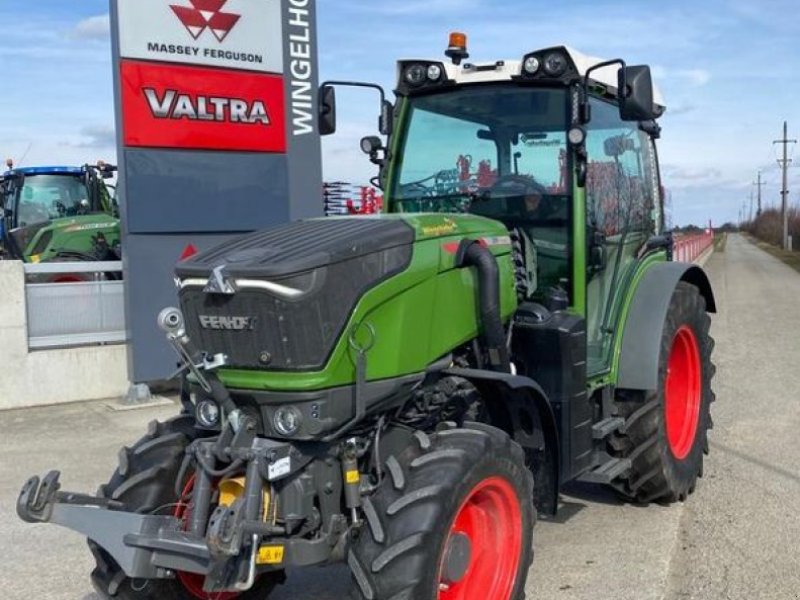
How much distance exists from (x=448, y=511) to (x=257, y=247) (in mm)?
1246

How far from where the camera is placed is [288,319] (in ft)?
10.4

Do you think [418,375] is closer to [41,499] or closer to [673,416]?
[41,499]

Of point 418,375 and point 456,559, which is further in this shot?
point 418,375

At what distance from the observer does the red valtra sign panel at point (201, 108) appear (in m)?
8.37

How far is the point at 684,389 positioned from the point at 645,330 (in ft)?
3.20

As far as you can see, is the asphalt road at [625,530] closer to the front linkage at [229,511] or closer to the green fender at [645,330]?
the green fender at [645,330]

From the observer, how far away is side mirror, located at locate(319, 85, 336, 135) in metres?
4.81

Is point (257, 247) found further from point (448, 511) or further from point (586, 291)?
point (586, 291)

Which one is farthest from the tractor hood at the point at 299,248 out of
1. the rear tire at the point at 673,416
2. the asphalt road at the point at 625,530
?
the rear tire at the point at 673,416

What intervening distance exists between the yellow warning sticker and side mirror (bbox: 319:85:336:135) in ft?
8.54

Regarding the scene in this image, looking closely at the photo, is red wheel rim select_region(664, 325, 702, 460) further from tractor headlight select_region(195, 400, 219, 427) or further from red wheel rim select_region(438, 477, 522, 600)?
tractor headlight select_region(195, 400, 219, 427)

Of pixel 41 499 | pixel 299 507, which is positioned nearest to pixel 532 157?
pixel 299 507

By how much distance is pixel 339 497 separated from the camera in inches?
128

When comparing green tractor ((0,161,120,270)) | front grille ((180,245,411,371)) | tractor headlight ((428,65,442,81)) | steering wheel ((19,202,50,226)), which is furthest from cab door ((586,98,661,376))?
steering wheel ((19,202,50,226))
